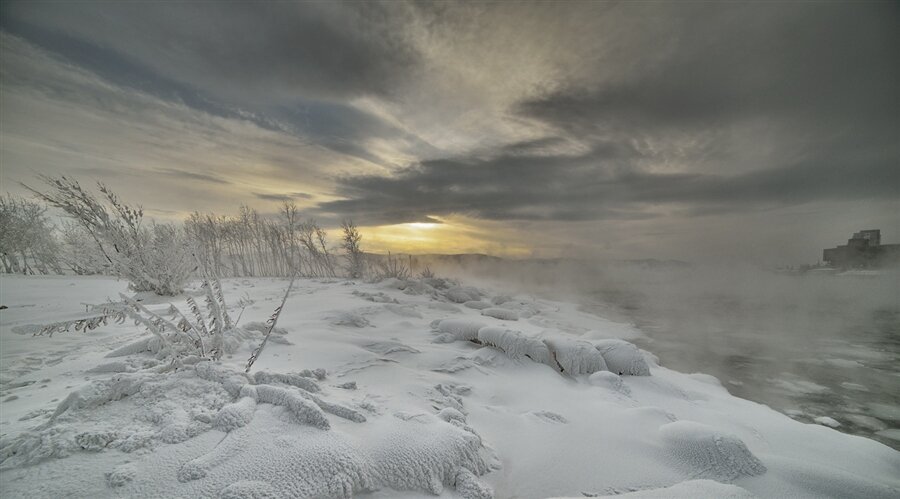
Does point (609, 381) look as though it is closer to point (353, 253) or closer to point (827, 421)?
point (827, 421)

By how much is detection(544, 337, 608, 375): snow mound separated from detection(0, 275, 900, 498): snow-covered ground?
31 millimetres

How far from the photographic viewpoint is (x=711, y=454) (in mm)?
2695

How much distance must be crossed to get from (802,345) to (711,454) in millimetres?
12369

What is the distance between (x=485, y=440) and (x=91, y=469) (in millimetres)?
2560

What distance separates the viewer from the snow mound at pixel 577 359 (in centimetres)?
509

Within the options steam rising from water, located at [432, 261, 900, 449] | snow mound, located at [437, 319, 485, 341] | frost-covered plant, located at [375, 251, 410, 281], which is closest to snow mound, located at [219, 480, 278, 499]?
snow mound, located at [437, 319, 485, 341]

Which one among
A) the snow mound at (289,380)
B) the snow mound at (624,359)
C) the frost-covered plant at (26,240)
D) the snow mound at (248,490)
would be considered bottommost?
the snow mound at (624,359)

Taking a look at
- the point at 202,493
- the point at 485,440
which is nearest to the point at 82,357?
the point at 202,493

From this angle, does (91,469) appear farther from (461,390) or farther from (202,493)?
(461,390)

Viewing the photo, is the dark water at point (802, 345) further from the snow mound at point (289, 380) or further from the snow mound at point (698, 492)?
the snow mound at point (289, 380)

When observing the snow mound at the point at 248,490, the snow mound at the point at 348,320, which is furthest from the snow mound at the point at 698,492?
the snow mound at the point at 348,320

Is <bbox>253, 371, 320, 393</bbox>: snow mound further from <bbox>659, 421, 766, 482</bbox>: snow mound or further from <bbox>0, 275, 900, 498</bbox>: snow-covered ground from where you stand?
<bbox>659, 421, 766, 482</bbox>: snow mound

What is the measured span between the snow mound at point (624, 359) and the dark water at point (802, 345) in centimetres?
299

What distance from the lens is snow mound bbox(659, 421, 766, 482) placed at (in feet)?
8.50
